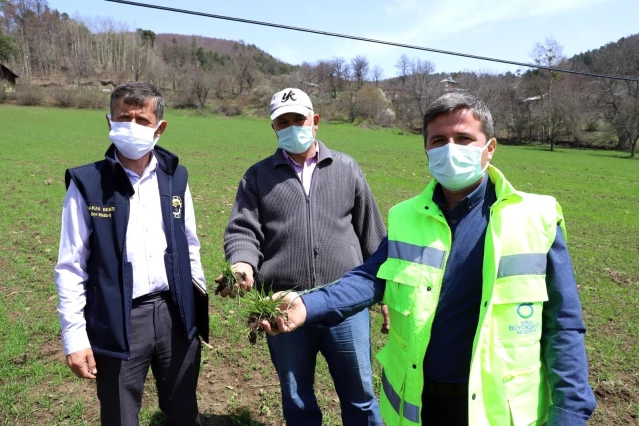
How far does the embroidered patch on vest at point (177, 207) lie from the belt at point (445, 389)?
5.98ft

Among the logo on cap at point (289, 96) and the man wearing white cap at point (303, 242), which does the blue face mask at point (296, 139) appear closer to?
the man wearing white cap at point (303, 242)

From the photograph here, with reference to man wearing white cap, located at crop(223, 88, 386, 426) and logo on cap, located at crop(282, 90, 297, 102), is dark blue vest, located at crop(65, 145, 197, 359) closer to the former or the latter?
man wearing white cap, located at crop(223, 88, 386, 426)

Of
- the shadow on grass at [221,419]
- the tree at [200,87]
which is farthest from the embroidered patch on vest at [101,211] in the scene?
the tree at [200,87]

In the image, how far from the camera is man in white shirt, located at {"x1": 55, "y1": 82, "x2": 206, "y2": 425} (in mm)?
2516

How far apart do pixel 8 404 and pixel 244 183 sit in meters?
3.17

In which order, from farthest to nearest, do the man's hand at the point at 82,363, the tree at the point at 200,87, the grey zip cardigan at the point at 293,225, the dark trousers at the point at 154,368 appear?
the tree at the point at 200,87 < the grey zip cardigan at the point at 293,225 < the dark trousers at the point at 154,368 < the man's hand at the point at 82,363

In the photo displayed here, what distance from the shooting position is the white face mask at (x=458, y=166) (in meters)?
2.17

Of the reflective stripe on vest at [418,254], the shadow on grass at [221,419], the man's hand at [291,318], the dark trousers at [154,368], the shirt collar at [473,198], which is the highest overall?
the shirt collar at [473,198]

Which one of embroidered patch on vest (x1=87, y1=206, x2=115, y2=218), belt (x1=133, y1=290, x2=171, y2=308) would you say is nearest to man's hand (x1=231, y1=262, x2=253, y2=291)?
belt (x1=133, y1=290, x2=171, y2=308)

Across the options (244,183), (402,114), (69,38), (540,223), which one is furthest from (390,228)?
(69,38)

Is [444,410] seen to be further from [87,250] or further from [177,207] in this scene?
[87,250]

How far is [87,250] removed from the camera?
8.40ft

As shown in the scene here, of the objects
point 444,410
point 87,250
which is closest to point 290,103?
point 87,250

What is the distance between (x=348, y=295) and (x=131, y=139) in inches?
65.7
